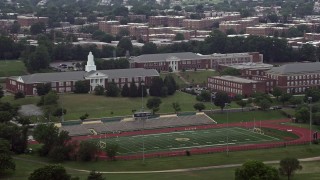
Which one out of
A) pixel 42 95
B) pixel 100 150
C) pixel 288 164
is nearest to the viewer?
pixel 288 164

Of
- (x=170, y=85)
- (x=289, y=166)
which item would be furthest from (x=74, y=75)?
(x=289, y=166)

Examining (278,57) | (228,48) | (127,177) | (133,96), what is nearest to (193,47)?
(228,48)

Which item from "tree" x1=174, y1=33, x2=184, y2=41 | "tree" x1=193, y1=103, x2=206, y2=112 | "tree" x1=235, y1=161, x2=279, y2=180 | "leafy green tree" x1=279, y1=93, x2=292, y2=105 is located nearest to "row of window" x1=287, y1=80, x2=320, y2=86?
"leafy green tree" x1=279, y1=93, x2=292, y2=105

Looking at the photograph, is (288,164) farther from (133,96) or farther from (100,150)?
(133,96)

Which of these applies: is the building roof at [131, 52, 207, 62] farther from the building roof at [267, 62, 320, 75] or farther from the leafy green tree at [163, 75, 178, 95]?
the leafy green tree at [163, 75, 178, 95]

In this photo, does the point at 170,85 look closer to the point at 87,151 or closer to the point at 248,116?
the point at 248,116

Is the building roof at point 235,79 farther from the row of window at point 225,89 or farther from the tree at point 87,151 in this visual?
the tree at point 87,151

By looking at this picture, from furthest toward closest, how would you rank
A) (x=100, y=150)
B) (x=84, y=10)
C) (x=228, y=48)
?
(x=84, y=10), (x=228, y=48), (x=100, y=150)
